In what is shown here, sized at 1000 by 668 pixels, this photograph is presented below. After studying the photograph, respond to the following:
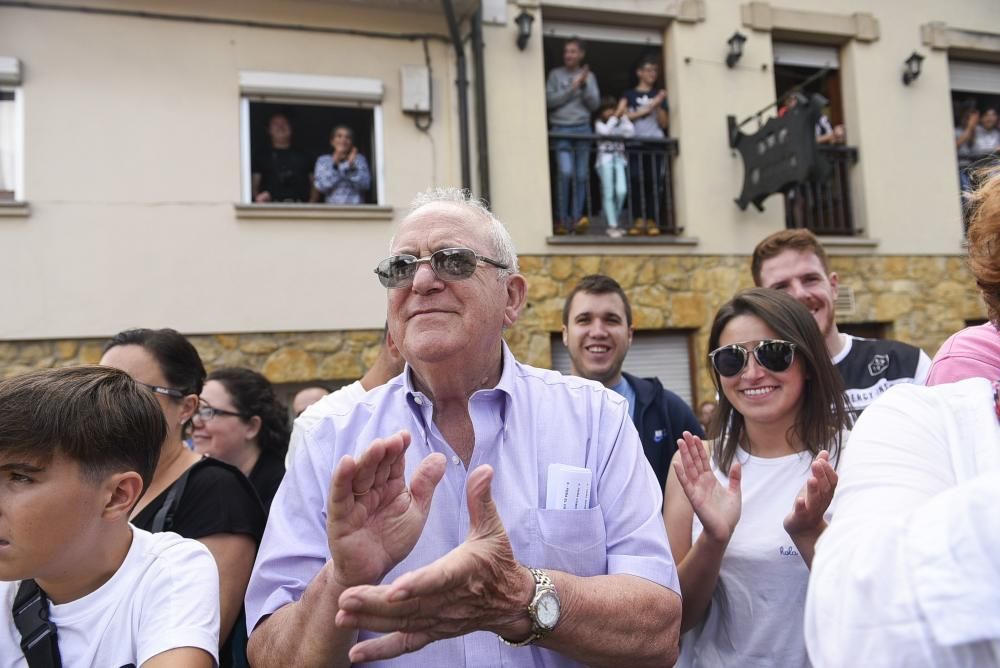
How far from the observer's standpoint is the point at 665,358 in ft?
25.4

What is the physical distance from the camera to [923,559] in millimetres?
879

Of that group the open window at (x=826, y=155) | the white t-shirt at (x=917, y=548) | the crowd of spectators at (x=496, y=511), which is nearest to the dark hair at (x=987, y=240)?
the crowd of spectators at (x=496, y=511)

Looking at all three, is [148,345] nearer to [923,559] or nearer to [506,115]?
[923,559]

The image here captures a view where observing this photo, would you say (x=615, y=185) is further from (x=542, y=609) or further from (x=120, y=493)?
(x=542, y=609)

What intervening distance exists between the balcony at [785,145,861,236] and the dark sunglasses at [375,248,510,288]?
7.26 m

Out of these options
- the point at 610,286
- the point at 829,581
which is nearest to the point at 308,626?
the point at 829,581

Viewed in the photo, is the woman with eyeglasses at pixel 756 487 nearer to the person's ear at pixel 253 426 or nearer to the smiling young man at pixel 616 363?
the smiling young man at pixel 616 363

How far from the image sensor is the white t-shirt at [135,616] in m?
1.62

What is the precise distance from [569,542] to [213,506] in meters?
1.14

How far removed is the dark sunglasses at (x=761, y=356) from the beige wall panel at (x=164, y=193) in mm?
5100

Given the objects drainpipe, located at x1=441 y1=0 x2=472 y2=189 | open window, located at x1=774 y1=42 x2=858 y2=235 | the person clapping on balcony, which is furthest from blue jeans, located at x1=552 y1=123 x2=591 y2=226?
open window, located at x1=774 y1=42 x2=858 y2=235

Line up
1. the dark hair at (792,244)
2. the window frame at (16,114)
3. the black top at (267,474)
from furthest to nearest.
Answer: the window frame at (16,114), the black top at (267,474), the dark hair at (792,244)

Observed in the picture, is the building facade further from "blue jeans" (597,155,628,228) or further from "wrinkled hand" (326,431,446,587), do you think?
"wrinkled hand" (326,431,446,587)

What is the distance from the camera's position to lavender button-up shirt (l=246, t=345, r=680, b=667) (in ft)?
5.34
